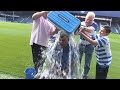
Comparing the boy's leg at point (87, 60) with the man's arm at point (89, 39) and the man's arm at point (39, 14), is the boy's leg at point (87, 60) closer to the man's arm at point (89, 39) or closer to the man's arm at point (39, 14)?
the man's arm at point (89, 39)

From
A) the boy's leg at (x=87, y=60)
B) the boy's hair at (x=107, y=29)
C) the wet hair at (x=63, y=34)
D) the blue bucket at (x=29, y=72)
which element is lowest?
the blue bucket at (x=29, y=72)

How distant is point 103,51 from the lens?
3.54m

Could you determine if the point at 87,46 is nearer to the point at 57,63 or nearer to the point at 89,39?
the point at 89,39

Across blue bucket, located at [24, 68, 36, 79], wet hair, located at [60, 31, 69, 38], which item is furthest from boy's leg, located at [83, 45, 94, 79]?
blue bucket, located at [24, 68, 36, 79]

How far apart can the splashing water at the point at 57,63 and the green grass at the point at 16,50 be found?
13 cm

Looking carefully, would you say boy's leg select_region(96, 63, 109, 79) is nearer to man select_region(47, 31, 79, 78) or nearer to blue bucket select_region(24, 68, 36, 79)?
man select_region(47, 31, 79, 78)

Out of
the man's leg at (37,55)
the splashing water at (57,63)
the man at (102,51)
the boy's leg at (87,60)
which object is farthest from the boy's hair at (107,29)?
the man's leg at (37,55)

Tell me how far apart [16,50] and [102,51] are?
3.13 ft

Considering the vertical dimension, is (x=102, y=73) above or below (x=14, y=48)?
below

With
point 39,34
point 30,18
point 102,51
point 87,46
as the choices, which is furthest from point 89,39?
point 30,18

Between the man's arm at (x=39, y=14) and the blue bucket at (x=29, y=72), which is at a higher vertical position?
the man's arm at (x=39, y=14)

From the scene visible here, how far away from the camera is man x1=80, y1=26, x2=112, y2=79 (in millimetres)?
3477

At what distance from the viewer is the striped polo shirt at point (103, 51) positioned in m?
3.48

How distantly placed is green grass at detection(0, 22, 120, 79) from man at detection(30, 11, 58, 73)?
5 centimetres
